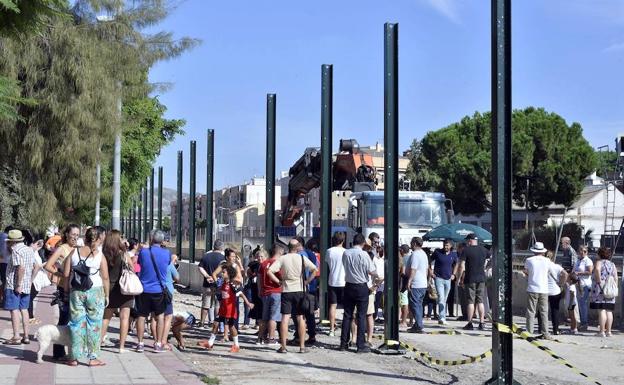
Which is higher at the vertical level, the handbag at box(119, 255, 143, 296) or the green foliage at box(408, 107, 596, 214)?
the green foliage at box(408, 107, 596, 214)

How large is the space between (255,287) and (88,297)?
14.7 feet

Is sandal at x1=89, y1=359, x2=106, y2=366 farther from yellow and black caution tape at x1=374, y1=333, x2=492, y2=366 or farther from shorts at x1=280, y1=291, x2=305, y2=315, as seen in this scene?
yellow and black caution tape at x1=374, y1=333, x2=492, y2=366

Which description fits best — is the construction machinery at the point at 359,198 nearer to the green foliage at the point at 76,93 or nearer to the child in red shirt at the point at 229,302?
the green foliage at the point at 76,93

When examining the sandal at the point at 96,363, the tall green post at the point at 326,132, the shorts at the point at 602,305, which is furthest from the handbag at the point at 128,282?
the shorts at the point at 602,305

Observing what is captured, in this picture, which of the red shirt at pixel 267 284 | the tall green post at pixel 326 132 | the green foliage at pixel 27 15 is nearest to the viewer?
the green foliage at pixel 27 15

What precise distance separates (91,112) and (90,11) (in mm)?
2367

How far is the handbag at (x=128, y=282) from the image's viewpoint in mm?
12906

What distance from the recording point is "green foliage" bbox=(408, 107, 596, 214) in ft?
204

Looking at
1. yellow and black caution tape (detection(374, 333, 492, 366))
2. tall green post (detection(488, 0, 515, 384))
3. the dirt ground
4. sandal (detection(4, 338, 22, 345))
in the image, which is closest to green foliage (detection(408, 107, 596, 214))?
the dirt ground

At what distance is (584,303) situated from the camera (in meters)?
18.4

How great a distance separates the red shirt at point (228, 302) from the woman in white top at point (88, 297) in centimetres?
303

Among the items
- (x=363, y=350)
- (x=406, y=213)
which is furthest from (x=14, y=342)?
(x=406, y=213)

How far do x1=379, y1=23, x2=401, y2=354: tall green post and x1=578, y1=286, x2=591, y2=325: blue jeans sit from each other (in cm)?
527

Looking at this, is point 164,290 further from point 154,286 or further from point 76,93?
point 76,93
